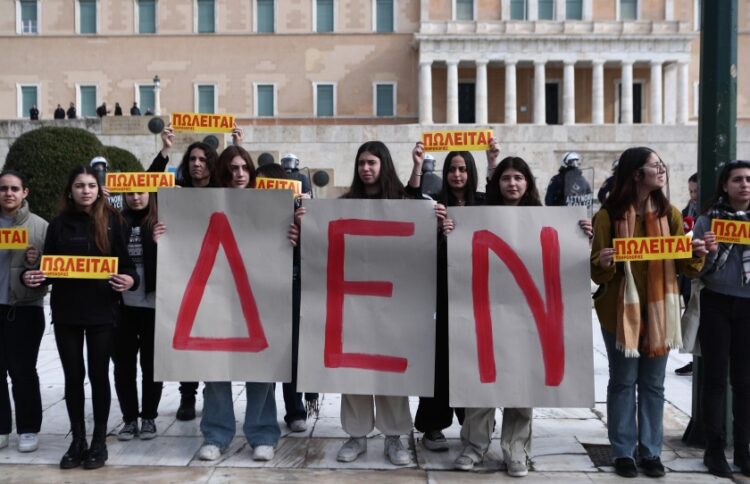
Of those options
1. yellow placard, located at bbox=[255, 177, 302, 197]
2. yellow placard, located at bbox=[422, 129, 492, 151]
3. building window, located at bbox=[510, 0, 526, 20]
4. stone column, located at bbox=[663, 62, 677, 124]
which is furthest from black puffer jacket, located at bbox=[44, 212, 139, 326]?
stone column, located at bbox=[663, 62, 677, 124]

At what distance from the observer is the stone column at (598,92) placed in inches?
1705

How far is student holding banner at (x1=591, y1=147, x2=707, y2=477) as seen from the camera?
14.9 feet

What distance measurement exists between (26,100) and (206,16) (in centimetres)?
1130

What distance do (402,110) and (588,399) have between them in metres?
41.5

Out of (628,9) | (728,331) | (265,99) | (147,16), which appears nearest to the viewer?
(728,331)

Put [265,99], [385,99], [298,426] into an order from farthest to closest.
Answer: [385,99]
[265,99]
[298,426]

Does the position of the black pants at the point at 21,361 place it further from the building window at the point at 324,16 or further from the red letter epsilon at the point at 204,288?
the building window at the point at 324,16

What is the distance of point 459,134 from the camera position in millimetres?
5270

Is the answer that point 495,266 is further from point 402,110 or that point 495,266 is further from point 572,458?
point 402,110

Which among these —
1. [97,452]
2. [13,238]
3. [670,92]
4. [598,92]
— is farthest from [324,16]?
[97,452]

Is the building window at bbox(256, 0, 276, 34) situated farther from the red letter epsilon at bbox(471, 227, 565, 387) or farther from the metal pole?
the red letter epsilon at bbox(471, 227, 565, 387)

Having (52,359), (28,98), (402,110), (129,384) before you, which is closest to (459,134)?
(129,384)

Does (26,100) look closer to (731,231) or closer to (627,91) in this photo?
(627,91)

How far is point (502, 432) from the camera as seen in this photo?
478 cm
